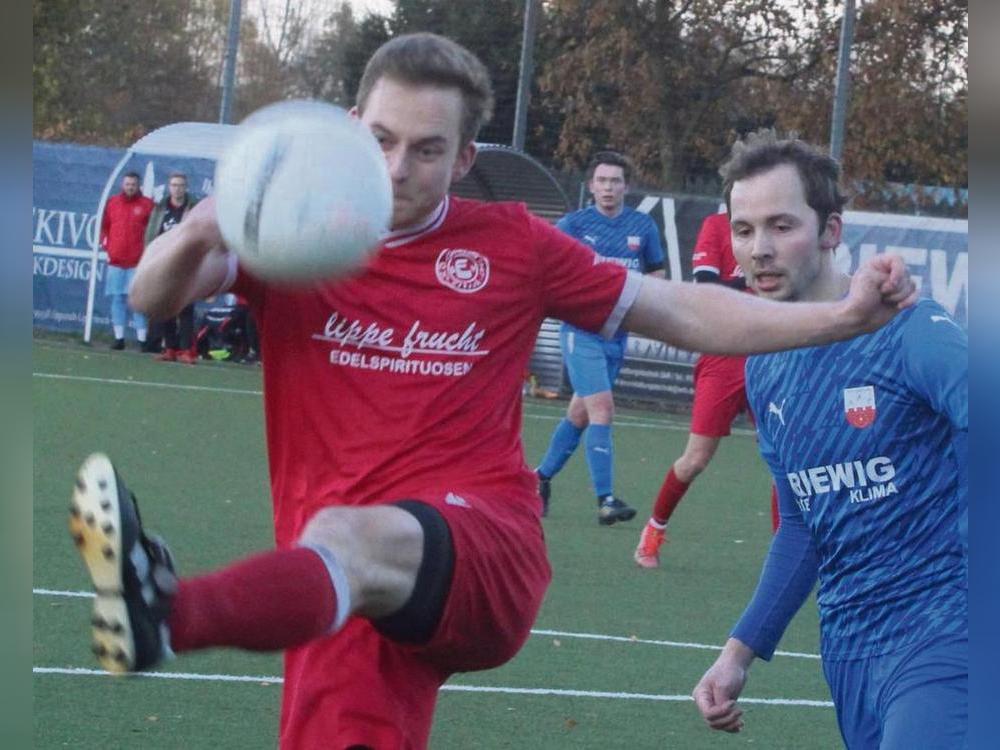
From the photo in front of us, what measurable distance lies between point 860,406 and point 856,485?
0.57ft

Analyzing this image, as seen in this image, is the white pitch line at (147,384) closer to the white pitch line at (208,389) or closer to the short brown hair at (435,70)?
the white pitch line at (208,389)

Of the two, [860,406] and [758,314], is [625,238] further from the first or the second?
[758,314]

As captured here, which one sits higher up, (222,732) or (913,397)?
(913,397)

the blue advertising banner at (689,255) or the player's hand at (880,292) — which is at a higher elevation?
the player's hand at (880,292)

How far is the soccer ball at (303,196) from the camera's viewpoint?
294cm

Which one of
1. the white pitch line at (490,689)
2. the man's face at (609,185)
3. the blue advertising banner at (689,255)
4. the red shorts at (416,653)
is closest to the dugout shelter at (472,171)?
the blue advertising banner at (689,255)

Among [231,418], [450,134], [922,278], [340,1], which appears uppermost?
[340,1]

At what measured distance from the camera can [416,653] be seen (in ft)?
11.1

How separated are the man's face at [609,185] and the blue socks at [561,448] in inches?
65.1

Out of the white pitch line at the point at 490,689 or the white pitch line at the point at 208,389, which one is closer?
the white pitch line at the point at 490,689

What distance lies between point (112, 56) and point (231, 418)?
14390mm

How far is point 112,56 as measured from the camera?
2756 centimetres

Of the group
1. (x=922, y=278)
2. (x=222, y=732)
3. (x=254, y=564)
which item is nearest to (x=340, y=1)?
(x=922, y=278)

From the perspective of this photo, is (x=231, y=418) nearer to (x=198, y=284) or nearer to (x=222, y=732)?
(x=222, y=732)
